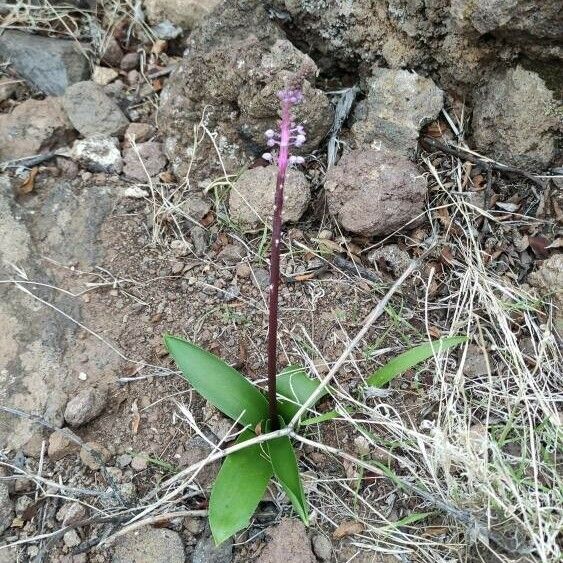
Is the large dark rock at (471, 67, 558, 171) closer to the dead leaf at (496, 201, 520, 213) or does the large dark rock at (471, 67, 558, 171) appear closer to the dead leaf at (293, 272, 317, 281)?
the dead leaf at (496, 201, 520, 213)

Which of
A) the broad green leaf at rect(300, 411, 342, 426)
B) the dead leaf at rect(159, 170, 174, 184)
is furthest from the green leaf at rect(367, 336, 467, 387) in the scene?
the dead leaf at rect(159, 170, 174, 184)

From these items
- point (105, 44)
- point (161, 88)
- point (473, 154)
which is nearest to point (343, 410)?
point (473, 154)

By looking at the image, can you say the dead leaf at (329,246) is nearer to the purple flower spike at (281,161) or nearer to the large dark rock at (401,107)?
the large dark rock at (401,107)

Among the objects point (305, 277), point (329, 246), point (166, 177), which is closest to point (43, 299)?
point (166, 177)

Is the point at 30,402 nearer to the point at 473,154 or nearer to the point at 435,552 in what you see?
the point at 435,552

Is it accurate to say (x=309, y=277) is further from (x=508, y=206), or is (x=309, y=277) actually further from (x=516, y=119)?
(x=516, y=119)
